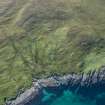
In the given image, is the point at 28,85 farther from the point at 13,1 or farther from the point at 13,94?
the point at 13,1

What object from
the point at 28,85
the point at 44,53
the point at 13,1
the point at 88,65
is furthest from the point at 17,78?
the point at 13,1

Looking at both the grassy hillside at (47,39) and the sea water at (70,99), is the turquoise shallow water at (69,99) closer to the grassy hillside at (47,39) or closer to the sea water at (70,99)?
the sea water at (70,99)

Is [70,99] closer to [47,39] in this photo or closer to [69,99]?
[69,99]

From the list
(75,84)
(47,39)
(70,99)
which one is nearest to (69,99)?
(70,99)

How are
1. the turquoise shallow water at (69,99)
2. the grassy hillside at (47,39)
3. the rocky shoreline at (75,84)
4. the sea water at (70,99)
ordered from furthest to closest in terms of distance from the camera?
the grassy hillside at (47,39)
the rocky shoreline at (75,84)
the turquoise shallow water at (69,99)
the sea water at (70,99)

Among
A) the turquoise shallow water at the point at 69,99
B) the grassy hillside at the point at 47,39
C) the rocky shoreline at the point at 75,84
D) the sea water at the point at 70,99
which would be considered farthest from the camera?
the grassy hillside at the point at 47,39

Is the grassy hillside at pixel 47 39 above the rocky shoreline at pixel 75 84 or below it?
above

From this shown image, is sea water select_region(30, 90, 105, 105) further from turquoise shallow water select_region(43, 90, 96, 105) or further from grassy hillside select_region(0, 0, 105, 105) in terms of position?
grassy hillside select_region(0, 0, 105, 105)

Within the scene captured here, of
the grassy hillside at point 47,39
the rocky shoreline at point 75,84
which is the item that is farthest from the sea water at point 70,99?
the grassy hillside at point 47,39

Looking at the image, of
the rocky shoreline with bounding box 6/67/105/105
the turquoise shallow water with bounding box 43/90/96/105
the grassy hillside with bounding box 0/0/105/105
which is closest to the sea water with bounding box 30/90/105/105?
the turquoise shallow water with bounding box 43/90/96/105
